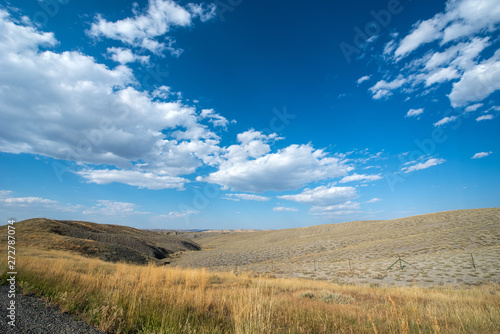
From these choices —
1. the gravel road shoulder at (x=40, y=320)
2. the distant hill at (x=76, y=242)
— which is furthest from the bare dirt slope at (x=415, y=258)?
the gravel road shoulder at (x=40, y=320)

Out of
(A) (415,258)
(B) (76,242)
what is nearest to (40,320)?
(A) (415,258)

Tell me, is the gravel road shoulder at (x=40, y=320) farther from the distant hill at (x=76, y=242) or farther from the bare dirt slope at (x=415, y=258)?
the distant hill at (x=76, y=242)

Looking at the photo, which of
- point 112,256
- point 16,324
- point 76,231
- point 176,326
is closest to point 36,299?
point 16,324

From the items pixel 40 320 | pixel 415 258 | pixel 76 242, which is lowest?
pixel 415 258

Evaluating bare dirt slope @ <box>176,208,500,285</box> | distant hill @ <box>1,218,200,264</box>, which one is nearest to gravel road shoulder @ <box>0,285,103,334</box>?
bare dirt slope @ <box>176,208,500,285</box>

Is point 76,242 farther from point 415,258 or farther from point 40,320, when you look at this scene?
point 415,258

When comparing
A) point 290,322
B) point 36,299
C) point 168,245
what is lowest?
point 168,245

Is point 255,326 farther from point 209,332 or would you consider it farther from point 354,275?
point 354,275

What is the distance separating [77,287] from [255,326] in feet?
18.8

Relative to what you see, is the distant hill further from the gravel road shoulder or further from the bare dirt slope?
the gravel road shoulder

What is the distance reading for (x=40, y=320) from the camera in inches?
162

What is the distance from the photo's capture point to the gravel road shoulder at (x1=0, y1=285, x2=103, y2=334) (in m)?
3.71

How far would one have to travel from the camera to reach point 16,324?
381 cm

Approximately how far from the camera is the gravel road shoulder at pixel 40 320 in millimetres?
3707
